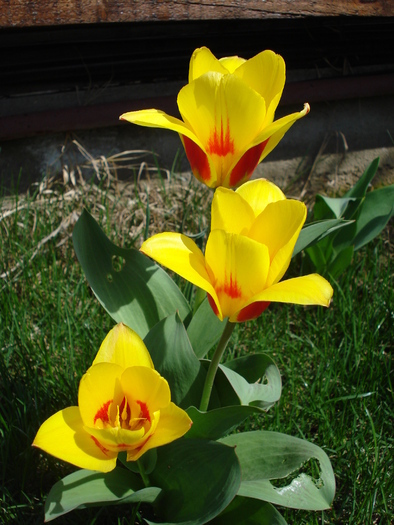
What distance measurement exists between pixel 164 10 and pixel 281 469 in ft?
4.48

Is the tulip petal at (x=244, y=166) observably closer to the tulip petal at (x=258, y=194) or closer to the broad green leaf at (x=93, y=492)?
the tulip petal at (x=258, y=194)

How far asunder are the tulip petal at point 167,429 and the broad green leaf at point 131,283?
0.36 metres

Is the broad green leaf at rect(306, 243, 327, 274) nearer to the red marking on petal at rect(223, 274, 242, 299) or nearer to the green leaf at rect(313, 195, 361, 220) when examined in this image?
the green leaf at rect(313, 195, 361, 220)

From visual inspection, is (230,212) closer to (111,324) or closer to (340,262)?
(111,324)

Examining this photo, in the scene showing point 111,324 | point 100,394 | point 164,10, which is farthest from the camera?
point 164,10

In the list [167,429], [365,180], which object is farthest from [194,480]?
[365,180]

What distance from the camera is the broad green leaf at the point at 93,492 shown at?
0.98m

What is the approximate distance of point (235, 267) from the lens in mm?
916

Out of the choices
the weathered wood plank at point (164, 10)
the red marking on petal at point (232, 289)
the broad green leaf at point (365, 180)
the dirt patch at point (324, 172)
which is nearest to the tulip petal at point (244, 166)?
the red marking on petal at point (232, 289)

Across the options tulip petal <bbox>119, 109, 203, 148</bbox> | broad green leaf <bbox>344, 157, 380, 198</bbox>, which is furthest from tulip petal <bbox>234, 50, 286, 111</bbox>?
broad green leaf <bbox>344, 157, 380, 198</bbox>

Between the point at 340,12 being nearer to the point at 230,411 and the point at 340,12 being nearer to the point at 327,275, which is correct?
the point at 327,275

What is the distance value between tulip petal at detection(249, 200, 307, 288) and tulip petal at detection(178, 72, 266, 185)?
0.60 feet

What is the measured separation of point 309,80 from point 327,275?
0.84 m

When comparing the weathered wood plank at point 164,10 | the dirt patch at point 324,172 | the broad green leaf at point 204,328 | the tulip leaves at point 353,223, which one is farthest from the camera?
the dirt patch at point 324,172
